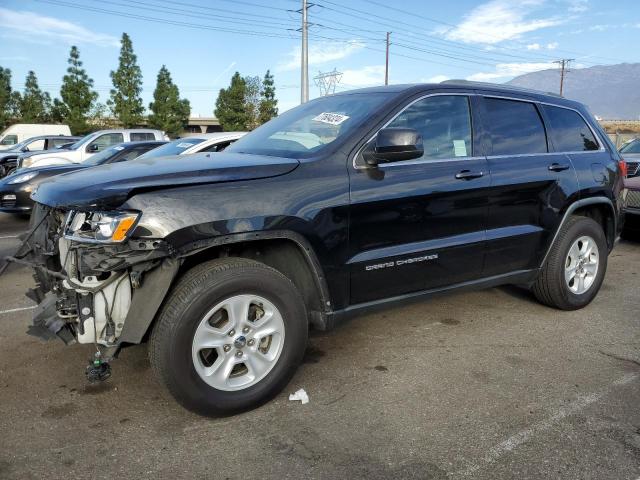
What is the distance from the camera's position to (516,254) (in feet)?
13.1

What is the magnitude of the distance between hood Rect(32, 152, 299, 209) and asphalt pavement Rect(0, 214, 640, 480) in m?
1.18

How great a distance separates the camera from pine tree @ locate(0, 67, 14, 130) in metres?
44.2

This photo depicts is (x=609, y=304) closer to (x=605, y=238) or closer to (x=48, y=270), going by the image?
(x=605, y=238)

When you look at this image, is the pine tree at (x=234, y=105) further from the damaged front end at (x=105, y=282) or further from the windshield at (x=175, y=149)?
the damaged front end at (x=105, y=282)


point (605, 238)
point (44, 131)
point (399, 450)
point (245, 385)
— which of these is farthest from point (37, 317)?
point (44, 131)

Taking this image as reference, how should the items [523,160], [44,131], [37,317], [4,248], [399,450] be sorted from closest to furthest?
[399,450], [37,317], [523,160], [4,248], [44,131]

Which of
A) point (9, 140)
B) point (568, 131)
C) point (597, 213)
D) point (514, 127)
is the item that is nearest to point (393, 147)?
point (514, 127)

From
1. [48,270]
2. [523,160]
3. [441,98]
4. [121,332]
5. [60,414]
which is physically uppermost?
[441,98]

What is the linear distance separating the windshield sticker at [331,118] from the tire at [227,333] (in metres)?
1.19

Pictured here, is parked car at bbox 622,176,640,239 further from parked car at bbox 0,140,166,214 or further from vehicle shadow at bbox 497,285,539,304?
parked car at bbox 0,140,166,214

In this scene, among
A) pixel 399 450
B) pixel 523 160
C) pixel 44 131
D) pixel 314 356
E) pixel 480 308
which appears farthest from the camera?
pixel 44 131

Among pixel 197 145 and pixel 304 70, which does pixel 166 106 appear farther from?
pixel 197 145

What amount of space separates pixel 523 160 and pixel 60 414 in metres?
3.50

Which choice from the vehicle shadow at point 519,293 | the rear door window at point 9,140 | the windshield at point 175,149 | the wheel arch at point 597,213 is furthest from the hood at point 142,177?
the rear door window at point 9,140
